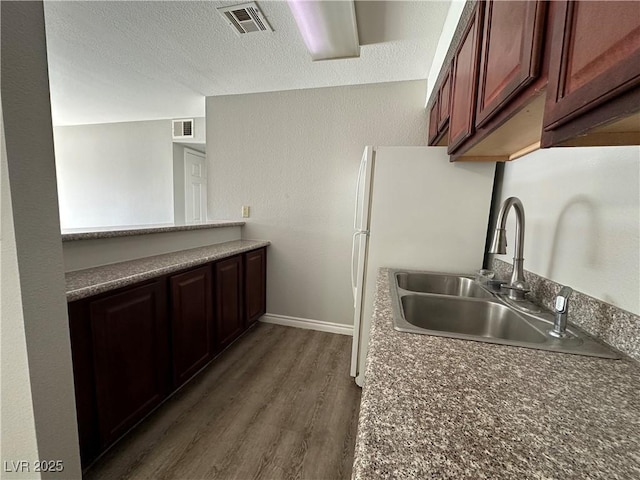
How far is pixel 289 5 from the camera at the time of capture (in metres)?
1.55

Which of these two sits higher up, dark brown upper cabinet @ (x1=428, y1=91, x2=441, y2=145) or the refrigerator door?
dark brown upper cabinet @ (x1=428, y1=91, x2=441, y2=145)

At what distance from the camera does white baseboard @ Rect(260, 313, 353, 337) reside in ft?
9.04

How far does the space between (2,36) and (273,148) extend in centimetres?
207

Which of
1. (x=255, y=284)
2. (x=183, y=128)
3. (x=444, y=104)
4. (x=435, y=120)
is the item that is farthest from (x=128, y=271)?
(x=183, y=128)

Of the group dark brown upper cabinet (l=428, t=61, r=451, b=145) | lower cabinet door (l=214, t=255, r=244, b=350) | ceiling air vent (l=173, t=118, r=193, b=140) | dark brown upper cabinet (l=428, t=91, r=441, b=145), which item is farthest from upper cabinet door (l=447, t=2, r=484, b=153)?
ceiling air vent (l=173, t=118, r=193, b=140)

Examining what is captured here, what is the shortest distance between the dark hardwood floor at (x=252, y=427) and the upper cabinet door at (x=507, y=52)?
1.72 metres

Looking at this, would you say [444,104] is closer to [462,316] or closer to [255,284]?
[462,316]

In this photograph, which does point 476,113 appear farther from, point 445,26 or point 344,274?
point 344,274

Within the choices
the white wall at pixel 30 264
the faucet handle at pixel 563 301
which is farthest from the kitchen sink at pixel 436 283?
the white wall at pixel 30 264

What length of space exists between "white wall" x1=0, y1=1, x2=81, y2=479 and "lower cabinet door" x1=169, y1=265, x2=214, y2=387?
Result: 2.11 ft

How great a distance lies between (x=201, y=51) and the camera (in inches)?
81.6

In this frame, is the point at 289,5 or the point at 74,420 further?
the point at 289,5

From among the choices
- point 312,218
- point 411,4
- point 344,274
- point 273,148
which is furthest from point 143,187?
point 411,4

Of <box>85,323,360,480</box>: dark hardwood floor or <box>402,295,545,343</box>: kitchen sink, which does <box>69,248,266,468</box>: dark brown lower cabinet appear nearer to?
<box>85,323,360,480</box>: dark hardwood floor
